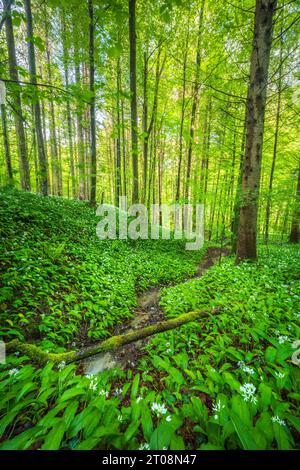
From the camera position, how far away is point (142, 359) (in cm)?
263

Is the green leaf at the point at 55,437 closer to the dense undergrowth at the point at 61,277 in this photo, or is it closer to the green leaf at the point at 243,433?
the green leaf at the point at 243,433

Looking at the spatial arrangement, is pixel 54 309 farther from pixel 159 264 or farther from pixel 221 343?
pixel 159 264

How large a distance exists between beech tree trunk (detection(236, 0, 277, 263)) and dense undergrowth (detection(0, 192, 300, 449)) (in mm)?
857

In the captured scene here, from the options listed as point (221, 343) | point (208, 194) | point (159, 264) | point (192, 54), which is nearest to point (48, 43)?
point (192, 54)

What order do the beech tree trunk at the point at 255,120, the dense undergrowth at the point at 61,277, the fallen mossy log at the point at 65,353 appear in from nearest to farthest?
the fallen mossy log at the point at 65,353, the dense undergrowth at the point at 61,277, the beech tree trunk at the point at 255,120

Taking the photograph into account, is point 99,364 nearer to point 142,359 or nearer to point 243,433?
point 142,359

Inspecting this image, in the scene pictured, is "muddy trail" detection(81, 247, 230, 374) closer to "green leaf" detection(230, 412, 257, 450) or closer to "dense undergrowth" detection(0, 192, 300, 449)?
"dense undergrowth" detection(0, 192, 300, 449)

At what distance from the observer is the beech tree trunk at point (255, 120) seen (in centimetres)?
392

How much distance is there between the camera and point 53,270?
3895 millimetres

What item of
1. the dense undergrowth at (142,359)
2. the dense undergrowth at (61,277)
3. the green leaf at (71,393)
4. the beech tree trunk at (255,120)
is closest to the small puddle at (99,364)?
the dense undergrowth at (142,359)

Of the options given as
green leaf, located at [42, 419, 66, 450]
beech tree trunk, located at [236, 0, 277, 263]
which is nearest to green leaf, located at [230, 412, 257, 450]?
green leaf, located at [42, 419, 66, 450]

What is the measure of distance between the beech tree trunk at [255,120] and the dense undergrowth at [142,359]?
857 mm

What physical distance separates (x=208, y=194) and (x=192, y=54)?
828cm

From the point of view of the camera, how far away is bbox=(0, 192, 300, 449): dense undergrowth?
1266mm
